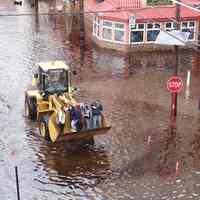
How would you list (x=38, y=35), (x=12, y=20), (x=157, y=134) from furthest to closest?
1. (x=12, y=20)
2. (x=38, y=35)
3. (x=157, y=134)

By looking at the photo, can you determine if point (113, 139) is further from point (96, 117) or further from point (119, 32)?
point (119, 32)

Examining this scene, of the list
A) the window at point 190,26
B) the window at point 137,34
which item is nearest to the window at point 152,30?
the window at point 137,34

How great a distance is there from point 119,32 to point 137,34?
3.60ft

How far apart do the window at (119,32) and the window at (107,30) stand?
1.28 ft

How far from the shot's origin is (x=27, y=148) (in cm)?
2066

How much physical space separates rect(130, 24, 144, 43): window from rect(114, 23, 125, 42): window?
0.64 m

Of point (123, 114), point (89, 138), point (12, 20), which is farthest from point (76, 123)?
point (12, 20)

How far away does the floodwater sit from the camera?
58.5 feet

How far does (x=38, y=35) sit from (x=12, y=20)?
5808 millimetres

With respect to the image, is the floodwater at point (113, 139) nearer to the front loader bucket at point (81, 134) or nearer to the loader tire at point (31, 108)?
the loader tire at point (31, 108)

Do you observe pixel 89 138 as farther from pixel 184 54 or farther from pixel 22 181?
pixel 184 54

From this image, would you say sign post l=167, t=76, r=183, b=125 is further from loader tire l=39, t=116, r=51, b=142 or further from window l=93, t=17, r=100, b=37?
window l=93, t=17, r=100, b=37

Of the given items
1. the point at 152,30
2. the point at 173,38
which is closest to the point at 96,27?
the point at 152,30

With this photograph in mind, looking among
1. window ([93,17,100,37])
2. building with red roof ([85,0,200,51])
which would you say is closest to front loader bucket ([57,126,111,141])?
building with red roof ([85,0,200,51])
